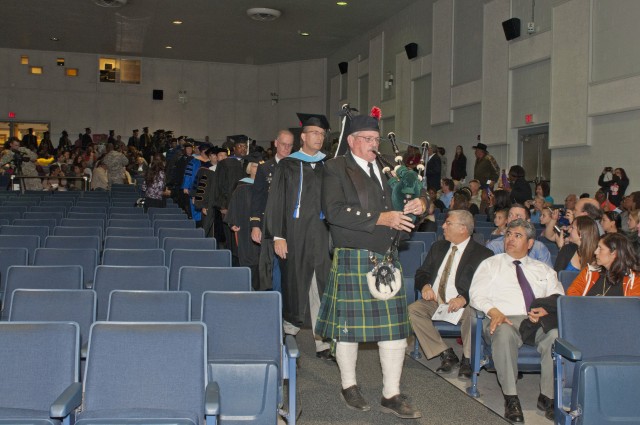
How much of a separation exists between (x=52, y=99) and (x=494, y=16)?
1854cm

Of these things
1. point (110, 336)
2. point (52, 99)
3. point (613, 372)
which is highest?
point (52, 99)

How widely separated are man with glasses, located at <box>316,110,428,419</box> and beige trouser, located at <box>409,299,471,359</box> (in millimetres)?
1063

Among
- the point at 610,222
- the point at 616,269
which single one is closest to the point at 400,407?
the point at 616,269

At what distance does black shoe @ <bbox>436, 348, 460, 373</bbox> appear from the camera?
5.22 m

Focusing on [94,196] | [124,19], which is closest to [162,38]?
[124,19]

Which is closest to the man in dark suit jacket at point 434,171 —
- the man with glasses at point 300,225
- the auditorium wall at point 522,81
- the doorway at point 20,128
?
the auditorium wall at point 522,81

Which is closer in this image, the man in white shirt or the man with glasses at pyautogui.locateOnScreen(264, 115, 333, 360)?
the man in white shirt

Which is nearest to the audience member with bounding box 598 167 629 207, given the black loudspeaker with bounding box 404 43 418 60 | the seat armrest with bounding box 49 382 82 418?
the black loudspeaker with bounding box 404 43 418 60

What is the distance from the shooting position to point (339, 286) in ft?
13.5

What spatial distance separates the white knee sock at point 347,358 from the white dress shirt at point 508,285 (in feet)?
3.30

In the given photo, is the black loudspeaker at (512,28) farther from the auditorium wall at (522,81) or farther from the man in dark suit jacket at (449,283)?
the man in dark suit jacket at (449,283)

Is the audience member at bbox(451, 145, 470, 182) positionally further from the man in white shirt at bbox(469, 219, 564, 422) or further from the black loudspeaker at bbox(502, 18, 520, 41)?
the man in white shirt at bbox(469, 219, 564, 422)

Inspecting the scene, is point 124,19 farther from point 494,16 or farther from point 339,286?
point 339,286

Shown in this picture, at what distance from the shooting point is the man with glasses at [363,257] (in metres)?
4.03
